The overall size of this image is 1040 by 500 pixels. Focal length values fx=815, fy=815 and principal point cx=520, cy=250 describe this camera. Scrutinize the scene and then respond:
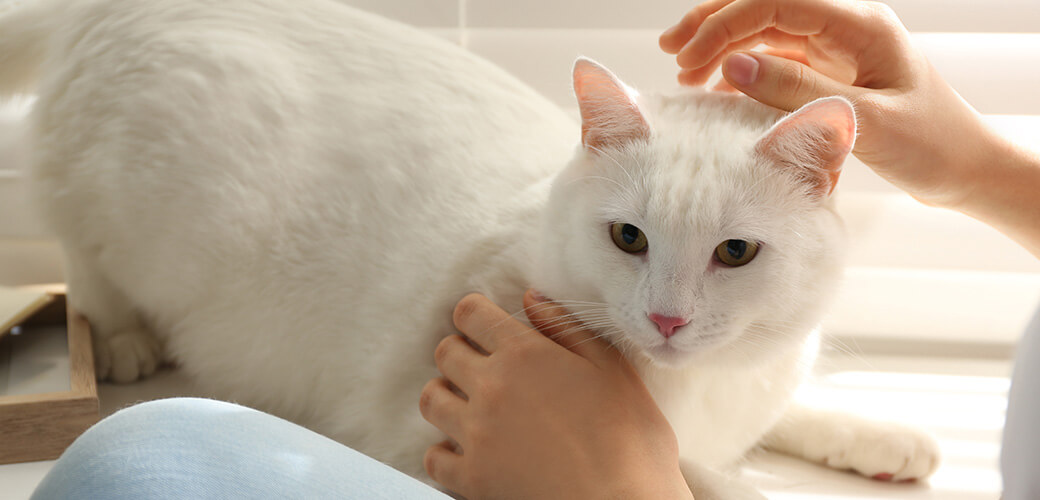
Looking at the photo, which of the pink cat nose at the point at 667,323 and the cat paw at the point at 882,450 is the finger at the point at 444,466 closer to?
the pink cat nose at the point at 667,323

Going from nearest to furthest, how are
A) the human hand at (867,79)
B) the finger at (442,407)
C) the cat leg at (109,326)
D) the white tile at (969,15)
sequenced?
the human hand at (867,79)
the finger at (442,407)
the cat leg at (109,326)
the white tile at (969,15)

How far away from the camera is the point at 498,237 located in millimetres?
1141

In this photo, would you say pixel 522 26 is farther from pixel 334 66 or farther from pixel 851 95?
pixel 851 95

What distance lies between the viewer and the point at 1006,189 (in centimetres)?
112

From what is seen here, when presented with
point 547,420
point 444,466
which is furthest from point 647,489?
point 444,466

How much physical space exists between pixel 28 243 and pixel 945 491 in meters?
1.86

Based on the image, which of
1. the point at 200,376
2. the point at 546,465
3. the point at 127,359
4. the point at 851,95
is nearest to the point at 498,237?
the point at 546,465

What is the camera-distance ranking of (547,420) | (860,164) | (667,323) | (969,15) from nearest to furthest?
1. (667,323)
2. (547,420)
3. (969,15)
4. (860,164)

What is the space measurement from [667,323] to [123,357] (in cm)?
103

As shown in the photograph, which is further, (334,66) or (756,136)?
(334,66)

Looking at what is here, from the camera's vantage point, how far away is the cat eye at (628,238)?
0.90 metres

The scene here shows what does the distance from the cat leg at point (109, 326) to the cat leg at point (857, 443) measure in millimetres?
1086

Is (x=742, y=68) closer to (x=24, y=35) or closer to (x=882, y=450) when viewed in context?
(x=882, y=450)

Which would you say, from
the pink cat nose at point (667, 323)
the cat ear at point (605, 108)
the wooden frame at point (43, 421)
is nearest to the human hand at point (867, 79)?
the cat ear at point (605, 108)
